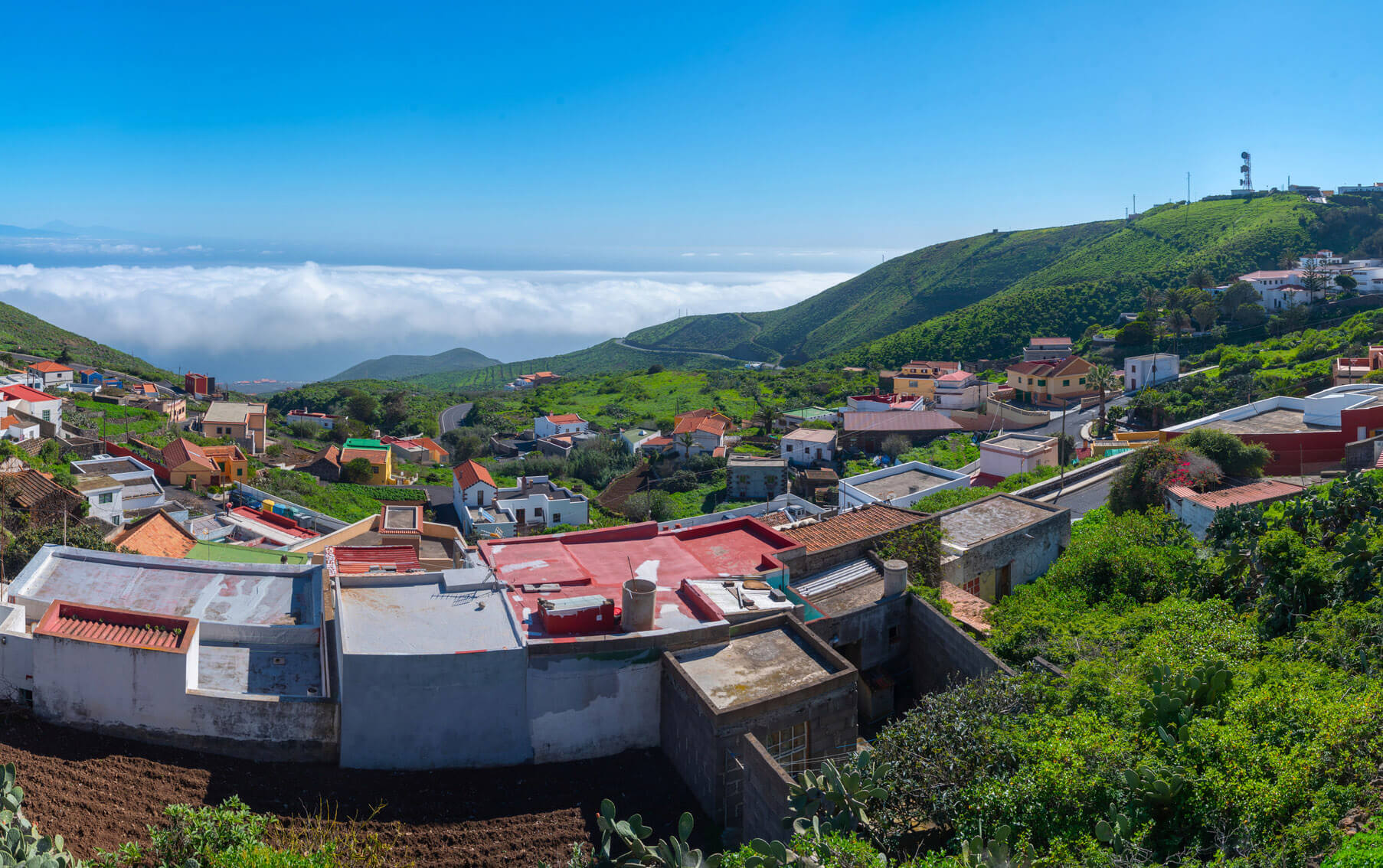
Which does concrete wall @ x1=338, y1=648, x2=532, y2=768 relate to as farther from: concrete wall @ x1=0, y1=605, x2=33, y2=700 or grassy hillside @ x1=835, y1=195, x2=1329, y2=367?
grassy hillside @ x1=835, y1=195, x2=1329, y2=367

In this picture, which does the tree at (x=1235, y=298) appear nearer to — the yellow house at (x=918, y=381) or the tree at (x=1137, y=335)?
the tree at (x=1137, y=335)

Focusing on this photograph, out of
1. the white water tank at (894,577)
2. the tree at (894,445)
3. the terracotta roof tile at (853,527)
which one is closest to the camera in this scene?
the white water tank at (894,577)

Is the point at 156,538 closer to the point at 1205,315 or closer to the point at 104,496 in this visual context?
the point at 104,496

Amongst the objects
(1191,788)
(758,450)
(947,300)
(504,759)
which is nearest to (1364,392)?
(1191,788)

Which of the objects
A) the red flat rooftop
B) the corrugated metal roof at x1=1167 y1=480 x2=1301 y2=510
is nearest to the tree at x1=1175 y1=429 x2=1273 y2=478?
the corrugated metal roof at x1=1167 y1=480 x2=1301 y2=510

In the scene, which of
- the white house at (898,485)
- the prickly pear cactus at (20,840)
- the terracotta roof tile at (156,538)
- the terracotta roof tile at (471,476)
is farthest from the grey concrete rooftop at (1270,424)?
the terracotta roof tile at (471,476)

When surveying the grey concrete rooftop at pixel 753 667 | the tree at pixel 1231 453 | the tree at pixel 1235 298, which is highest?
the tree at pixel 1235 298

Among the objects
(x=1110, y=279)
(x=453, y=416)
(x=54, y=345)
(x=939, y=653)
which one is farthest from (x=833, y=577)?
(x=54, y=345)

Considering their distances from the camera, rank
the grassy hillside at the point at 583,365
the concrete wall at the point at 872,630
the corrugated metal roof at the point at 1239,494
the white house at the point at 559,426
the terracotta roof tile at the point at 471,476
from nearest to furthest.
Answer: the concrete wall at the point at 872,630 → the corrugated metal roof at the point at 1239,494 → the terracotta roof tile at the point at 471,476 → the white house at the point at 559,426 → the grassy hillside at the point at 583,365
